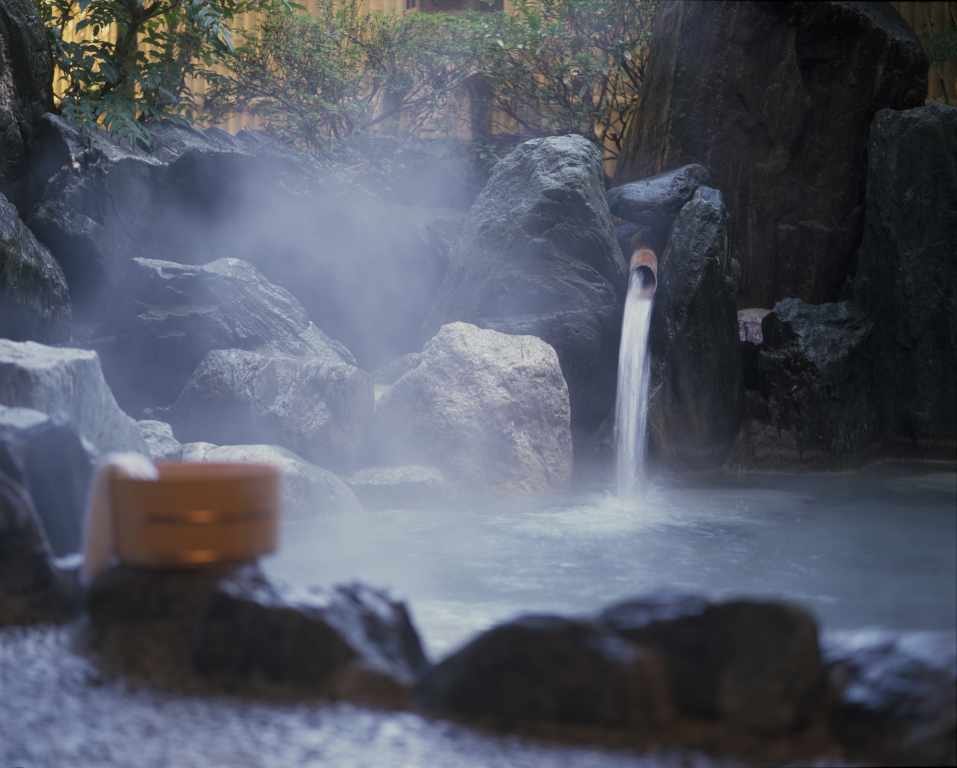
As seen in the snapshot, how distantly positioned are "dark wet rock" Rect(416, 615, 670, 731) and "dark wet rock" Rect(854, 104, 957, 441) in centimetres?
632

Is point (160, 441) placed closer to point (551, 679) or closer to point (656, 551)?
point (656, 551)

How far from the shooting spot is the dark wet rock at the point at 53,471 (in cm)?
310

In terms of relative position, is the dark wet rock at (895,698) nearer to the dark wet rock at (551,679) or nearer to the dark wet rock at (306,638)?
the dark wet rock at (551,679)

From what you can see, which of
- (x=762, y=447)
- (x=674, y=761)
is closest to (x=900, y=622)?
(x=674, y=761)

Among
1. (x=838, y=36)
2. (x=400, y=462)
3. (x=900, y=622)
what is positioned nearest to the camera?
(x=900, y=622)

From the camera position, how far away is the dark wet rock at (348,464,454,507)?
6109mm

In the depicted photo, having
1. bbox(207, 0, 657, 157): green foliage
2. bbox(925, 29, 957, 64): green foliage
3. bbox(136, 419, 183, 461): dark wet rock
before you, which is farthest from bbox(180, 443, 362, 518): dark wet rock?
bbox(925, 29, 957, 64): green foliage

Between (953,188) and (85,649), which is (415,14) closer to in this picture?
(953,188)

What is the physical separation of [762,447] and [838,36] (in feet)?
10.8

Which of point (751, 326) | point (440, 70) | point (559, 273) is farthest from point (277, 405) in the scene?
point (440, 70)

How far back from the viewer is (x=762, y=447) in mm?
7523

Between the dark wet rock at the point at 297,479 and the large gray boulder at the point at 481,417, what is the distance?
82 cm

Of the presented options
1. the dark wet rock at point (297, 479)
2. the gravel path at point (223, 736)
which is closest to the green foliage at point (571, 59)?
the dark wet rock at point (297, 479)

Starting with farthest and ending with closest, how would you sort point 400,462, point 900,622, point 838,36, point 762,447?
1. point 838,36
2. point 762,447
3. point 400,462
4. point 900,622
